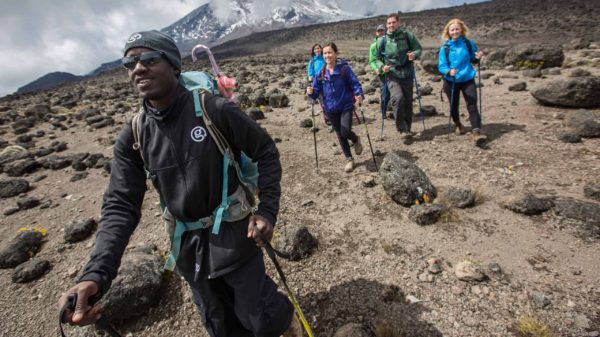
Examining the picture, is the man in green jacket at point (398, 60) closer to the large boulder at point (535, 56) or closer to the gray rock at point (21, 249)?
the gray rock at point (21, 249)

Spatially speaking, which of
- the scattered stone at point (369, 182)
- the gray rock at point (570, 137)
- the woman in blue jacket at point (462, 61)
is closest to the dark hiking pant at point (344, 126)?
the scattered stone at point (369, 182)

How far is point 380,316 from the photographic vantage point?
3230mm

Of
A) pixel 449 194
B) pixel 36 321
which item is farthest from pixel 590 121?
pixel 36 321

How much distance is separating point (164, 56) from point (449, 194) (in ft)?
14.9

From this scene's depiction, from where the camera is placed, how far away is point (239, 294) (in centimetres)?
227

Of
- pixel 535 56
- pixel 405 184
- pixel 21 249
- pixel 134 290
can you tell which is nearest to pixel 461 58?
pixel 405 184

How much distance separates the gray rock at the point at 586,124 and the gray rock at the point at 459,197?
11.2ft

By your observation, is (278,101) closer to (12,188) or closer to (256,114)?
(256,114)

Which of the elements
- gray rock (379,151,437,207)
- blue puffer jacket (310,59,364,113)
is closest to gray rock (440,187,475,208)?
gray rock (379,151,437,207)

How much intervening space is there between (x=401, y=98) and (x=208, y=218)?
6169 millimetres

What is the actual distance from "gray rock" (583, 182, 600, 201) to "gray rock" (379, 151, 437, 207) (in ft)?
6.91

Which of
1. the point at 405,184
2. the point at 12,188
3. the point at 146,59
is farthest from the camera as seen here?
the point at 12,188

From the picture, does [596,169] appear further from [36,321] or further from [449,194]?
[36,321]

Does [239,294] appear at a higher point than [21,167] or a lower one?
lower
